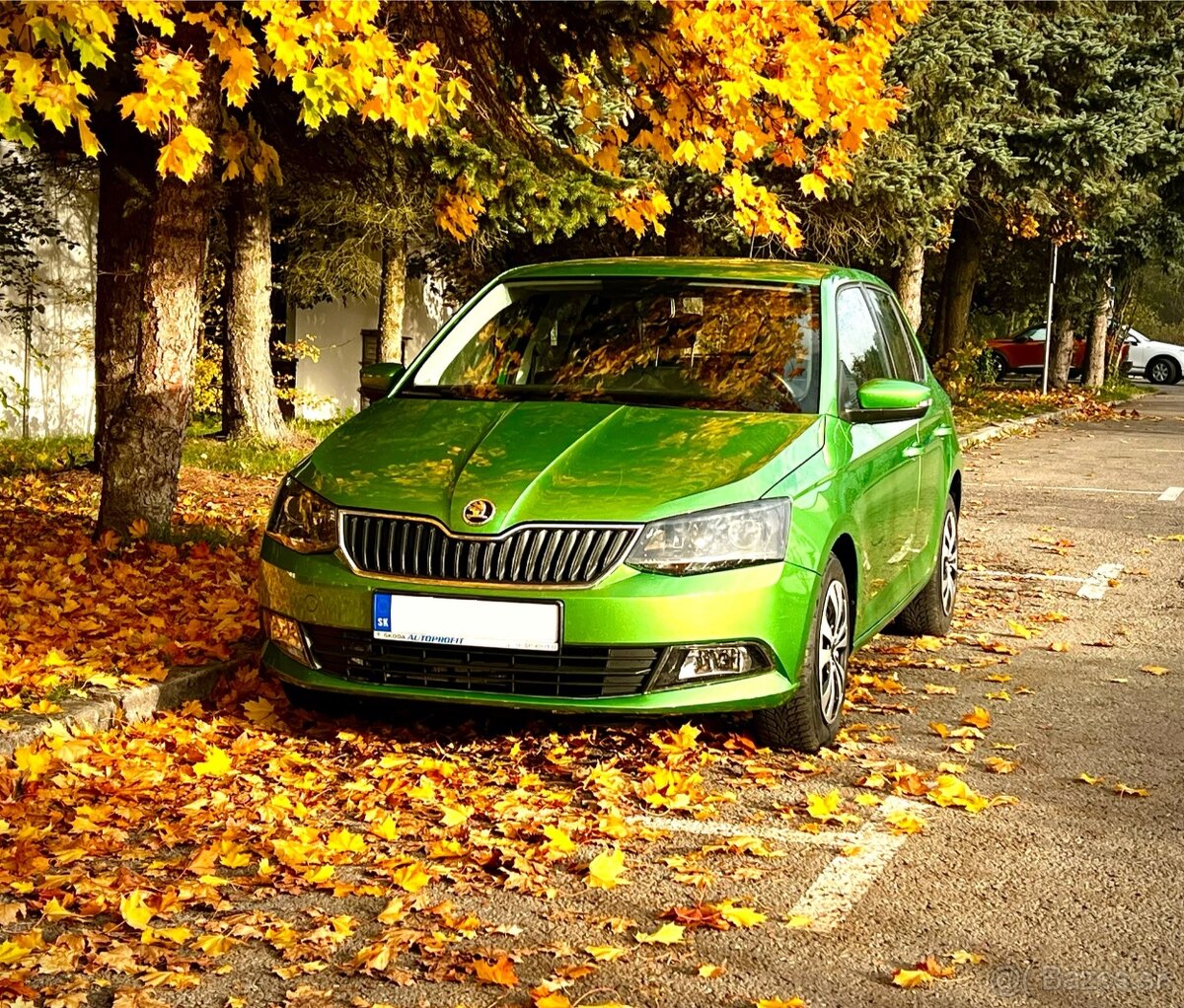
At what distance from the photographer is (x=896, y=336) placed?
26.6 ft

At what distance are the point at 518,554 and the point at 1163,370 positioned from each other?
4710cm

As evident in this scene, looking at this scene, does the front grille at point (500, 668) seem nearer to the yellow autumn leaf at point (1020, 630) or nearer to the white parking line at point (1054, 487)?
the yellow autumn leaf at point (1020, 630)

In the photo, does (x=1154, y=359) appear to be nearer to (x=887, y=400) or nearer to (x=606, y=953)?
(x=887, y=400)

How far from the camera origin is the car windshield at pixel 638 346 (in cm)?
662

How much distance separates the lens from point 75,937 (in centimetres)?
414

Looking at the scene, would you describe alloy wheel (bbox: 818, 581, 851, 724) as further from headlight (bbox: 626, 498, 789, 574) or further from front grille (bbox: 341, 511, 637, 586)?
front grille (bbox: 341, 511, 637, 586)

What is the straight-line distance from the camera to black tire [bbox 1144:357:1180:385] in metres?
49.2

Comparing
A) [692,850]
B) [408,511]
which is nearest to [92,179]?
[408,511]

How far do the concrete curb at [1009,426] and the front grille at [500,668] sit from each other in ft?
44.2

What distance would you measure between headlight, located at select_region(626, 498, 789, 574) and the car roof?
1.61 m

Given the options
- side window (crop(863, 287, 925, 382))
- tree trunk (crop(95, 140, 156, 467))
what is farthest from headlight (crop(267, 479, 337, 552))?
tree trunk (crop(95, 140, 156, 467))

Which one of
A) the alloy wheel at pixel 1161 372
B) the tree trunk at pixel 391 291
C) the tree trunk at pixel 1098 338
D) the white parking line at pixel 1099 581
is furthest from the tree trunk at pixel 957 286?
the white parking line at pixel 1099 581

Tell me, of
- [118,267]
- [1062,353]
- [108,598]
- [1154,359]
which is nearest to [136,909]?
[108,598]

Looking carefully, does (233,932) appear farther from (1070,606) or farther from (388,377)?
(1070,606)
